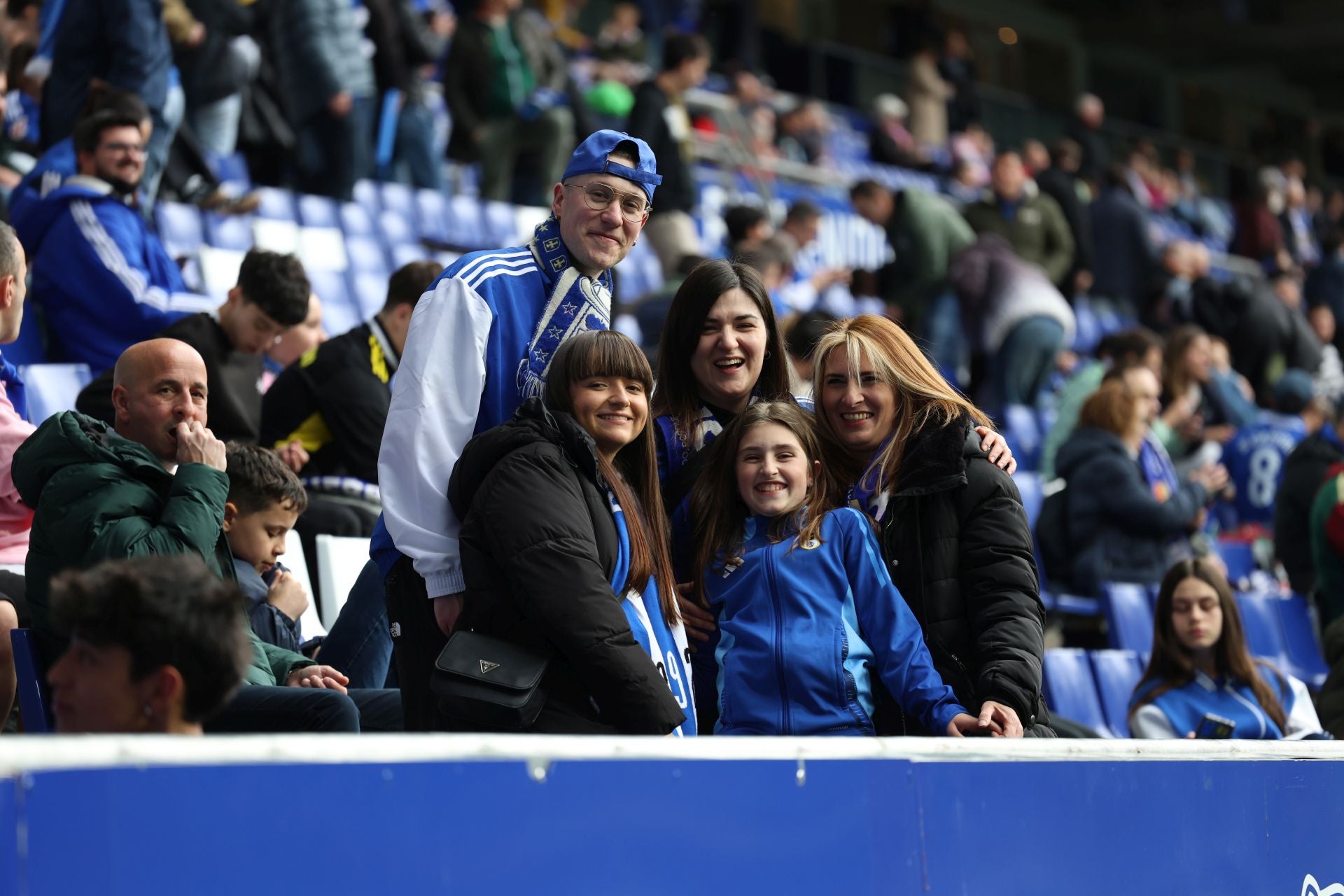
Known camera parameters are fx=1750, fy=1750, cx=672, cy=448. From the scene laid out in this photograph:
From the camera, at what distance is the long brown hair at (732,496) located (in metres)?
3.42

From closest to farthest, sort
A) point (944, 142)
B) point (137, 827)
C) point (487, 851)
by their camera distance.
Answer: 1. point (137, 827)
2. point (487, 851)
3. point (944, 142)

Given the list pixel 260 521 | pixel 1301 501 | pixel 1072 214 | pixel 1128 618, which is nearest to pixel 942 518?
pixel 260 521

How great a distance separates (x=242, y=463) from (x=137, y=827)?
2.32 meters

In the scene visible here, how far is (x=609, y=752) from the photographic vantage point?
86.0 inches

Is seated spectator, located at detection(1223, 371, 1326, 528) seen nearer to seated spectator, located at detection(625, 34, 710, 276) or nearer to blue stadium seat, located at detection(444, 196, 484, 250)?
seated spectator, located at detection(625, 34, 710, 276)

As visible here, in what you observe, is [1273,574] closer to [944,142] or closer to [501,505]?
[501,505]

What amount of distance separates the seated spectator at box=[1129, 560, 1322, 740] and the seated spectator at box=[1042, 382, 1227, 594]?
5.56 feet

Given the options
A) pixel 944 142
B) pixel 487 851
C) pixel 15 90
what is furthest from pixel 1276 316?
pixel 487 851

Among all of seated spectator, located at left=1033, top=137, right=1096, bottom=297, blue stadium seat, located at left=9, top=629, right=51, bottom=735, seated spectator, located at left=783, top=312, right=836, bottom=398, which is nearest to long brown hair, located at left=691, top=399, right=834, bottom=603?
seated spectator, located at left=783, top=312, right=836, bottom=398

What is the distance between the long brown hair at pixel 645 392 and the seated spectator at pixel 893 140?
12999 millimetres

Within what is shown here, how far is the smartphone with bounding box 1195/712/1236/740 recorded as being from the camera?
4.88 m

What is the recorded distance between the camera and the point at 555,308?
3.36 m

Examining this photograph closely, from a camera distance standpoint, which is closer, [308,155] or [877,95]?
[308,155]

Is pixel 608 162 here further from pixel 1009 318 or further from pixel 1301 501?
pixel 1009 318
